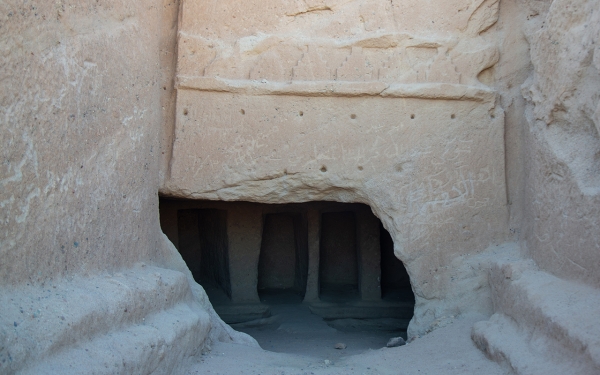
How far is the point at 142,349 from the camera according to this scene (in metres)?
2.36

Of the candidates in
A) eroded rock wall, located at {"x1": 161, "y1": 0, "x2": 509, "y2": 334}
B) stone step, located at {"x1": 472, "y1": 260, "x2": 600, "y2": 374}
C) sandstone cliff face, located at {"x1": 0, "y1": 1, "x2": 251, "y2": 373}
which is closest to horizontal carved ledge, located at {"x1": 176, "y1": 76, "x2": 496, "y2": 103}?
eroded rock wall, located at {"x1": 161, "y1": 0, "x2": 509, "y2": 334}

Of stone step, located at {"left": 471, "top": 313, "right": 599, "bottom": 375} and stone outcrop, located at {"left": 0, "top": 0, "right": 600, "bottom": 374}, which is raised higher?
stone outcrop, located at {"left": 0, "top": 0, "right": 600, "bottom": 374}

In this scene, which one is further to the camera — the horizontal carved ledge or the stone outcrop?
the horizontal carved ledge

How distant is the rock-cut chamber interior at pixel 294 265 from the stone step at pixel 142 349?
8.02 ft

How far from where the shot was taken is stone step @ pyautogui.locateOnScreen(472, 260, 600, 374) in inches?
90.3

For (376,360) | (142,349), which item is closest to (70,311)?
(142,349)

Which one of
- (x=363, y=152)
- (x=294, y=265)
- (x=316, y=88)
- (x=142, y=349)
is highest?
(x=316, y=88)

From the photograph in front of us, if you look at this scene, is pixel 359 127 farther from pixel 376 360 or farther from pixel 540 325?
pixel 540 325

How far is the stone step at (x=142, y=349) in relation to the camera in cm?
197

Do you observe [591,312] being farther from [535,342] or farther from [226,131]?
[226,131]

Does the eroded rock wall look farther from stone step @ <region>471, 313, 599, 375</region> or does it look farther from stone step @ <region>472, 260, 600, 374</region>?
stone step @ <region>471, 313, 599, 375</region>

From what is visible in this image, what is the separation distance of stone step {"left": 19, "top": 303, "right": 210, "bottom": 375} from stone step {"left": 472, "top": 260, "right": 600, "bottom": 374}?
1.62 meters

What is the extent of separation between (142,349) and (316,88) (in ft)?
7.67

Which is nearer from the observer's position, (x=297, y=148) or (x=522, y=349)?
(x=522, y=349)
